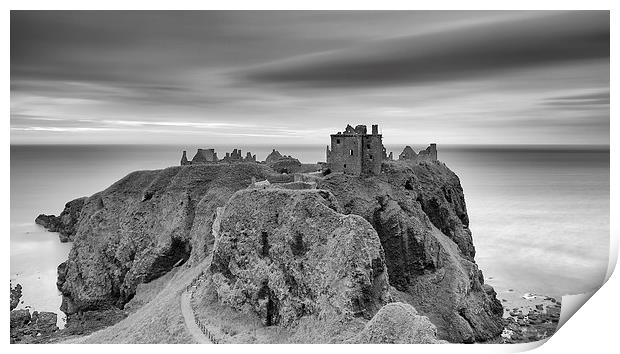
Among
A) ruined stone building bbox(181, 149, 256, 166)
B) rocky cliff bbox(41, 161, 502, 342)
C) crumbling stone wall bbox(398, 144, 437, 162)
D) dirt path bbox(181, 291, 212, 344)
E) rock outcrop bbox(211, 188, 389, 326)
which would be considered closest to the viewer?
dirt path bbox(181, 291, 212, 344)

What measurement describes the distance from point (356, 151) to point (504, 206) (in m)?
8.39

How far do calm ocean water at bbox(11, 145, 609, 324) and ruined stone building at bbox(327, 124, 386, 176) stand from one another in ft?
7.38

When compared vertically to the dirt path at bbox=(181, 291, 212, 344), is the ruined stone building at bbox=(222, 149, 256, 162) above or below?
above

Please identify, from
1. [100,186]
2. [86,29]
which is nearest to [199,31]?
[86,29]

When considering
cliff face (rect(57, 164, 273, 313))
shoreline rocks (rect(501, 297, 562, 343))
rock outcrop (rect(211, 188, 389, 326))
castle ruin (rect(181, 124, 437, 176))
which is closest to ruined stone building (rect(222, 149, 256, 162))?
cliff face (rect(57, 164, 273, 313))

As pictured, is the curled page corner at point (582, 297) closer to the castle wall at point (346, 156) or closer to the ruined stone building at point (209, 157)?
the castle wall at point (346, 156)

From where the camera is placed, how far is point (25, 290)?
31.9m

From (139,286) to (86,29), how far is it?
17.6 m

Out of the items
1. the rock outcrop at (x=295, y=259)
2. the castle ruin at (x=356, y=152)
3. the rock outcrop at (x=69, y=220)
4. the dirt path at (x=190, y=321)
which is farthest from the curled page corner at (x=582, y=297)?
the rock outcrop at (x=69, y=220)

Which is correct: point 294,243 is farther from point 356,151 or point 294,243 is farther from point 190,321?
point 356,151

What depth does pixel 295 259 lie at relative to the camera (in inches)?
995

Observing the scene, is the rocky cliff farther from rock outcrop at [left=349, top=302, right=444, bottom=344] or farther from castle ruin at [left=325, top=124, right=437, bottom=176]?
castle ruin at [left=325, top=124, right=437, bottom=176]

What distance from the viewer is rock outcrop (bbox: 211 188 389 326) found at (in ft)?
77.0
